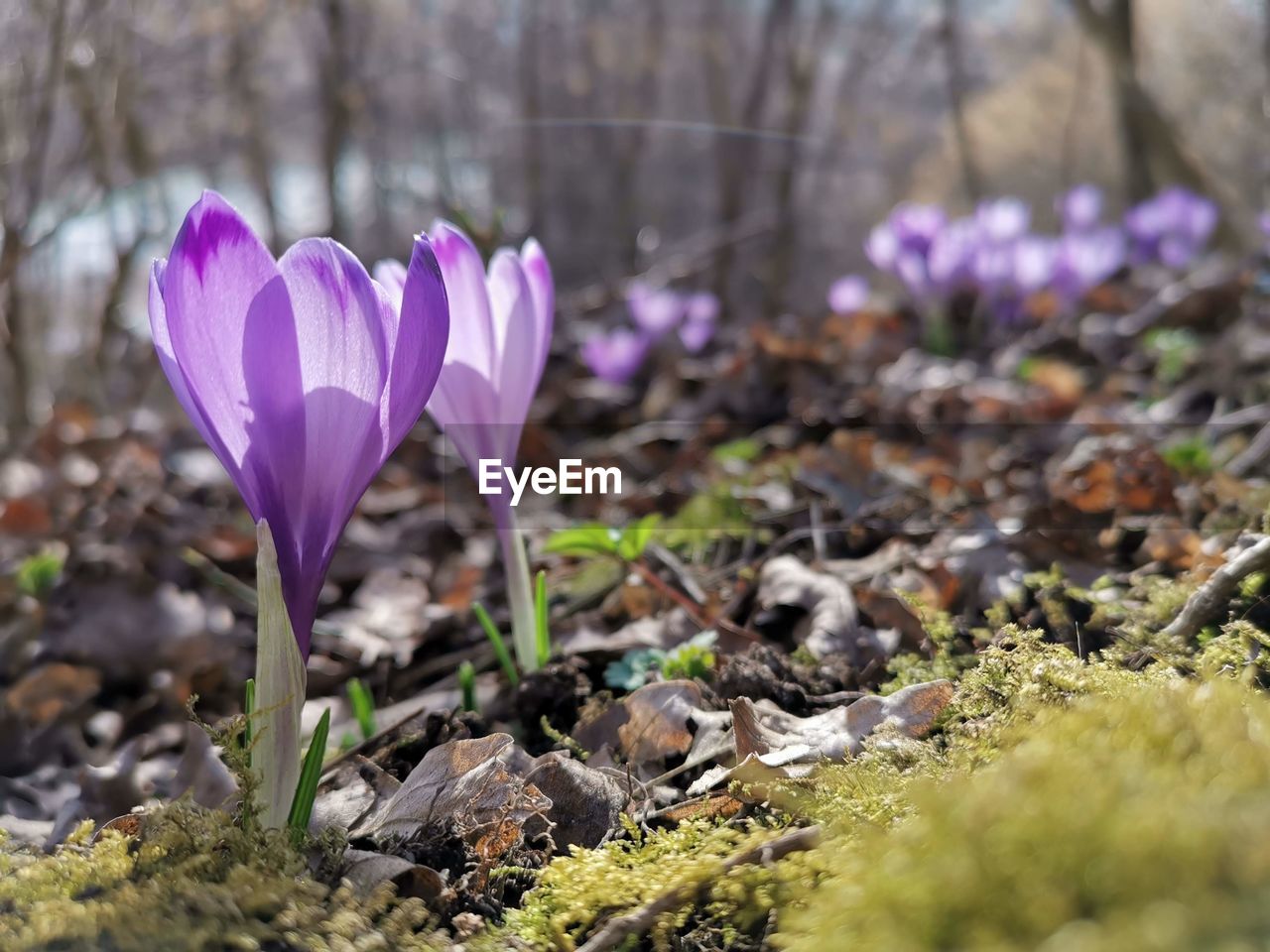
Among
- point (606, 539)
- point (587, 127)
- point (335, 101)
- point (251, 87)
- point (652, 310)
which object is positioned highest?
point (587, 127)

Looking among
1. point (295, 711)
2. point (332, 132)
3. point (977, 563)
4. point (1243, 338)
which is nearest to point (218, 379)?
point (295, 711)

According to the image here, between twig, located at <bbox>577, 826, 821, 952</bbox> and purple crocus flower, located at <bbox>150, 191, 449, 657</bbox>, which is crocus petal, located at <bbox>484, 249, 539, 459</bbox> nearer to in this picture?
purple crocus flower, located at <bbox>150, 191, 449, 657</bbox>

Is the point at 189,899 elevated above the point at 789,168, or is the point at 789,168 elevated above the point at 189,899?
the point at 789,168

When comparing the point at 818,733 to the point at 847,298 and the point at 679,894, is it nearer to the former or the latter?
the point at 679,894

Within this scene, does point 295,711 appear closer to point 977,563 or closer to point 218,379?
point 218,379

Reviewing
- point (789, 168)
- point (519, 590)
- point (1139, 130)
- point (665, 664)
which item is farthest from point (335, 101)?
point (1139, 130)

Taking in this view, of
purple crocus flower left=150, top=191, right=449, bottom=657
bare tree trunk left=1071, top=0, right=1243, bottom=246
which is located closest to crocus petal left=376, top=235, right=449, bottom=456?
purple crocus flower left=150, top=191, right=449, bottom=657
